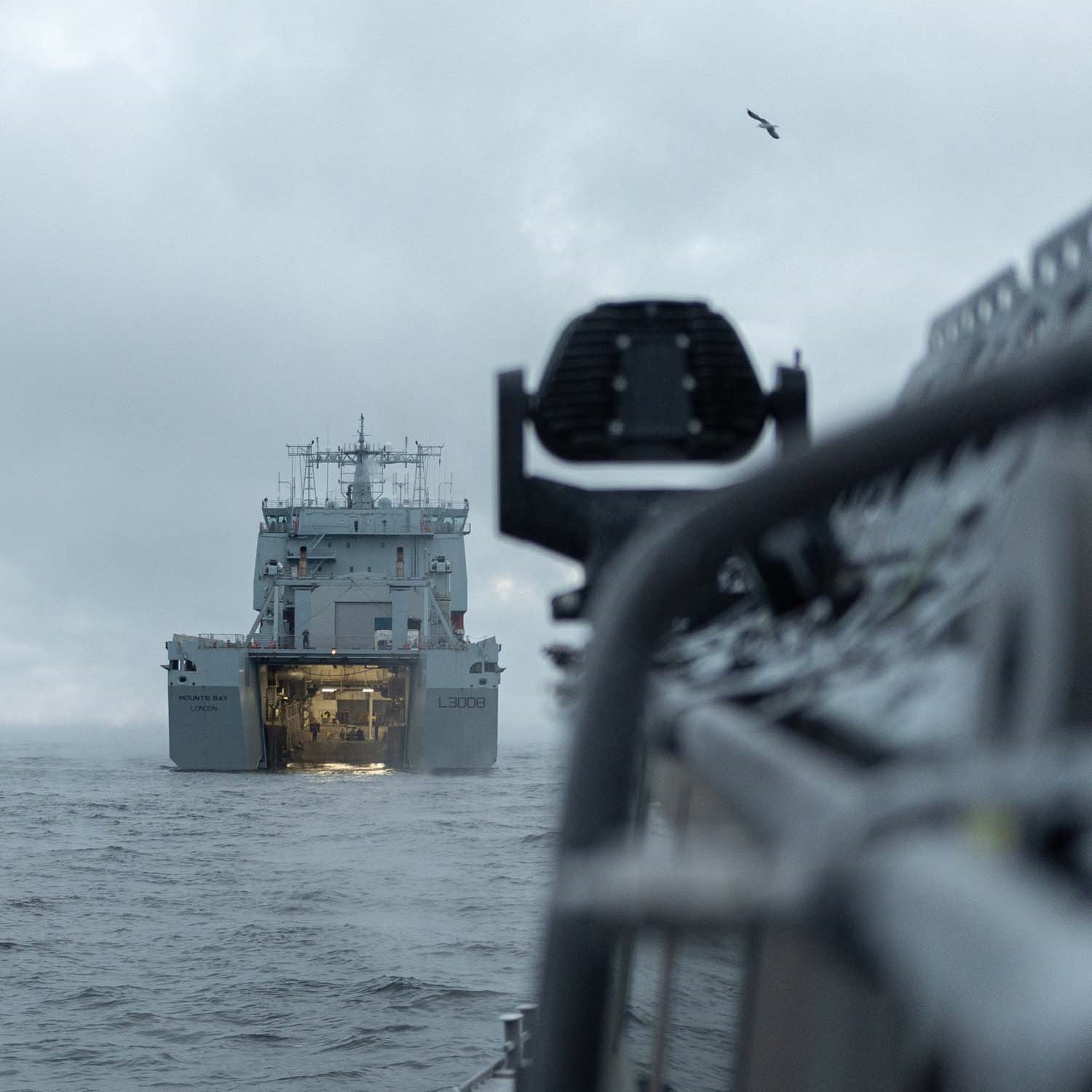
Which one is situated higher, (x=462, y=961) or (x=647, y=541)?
(x=647, y=541)

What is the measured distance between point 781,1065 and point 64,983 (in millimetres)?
15077

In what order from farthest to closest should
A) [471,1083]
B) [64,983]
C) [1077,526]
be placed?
1. [64,983]
2. [471,1083]
3. [1077,526]

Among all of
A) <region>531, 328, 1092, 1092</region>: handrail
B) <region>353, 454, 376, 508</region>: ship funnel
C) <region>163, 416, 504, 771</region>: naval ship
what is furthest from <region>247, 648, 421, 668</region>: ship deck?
<region>531, 328, 1092, 1092</region>: handrail

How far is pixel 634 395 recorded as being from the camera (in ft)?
12.3

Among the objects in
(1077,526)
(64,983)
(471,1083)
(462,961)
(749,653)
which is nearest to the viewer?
(1077,526)

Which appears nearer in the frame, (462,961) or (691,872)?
(691,872)

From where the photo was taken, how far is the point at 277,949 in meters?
16.6

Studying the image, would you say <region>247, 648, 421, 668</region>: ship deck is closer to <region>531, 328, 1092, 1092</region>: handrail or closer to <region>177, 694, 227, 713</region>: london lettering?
<region>177, 694, 227, 713</region>: london lettering

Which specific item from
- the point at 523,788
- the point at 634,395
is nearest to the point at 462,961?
the point at 634,395

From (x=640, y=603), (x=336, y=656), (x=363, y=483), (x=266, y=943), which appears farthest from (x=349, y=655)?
(x=640, y=603)

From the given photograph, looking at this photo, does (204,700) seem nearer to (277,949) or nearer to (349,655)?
(349,655)

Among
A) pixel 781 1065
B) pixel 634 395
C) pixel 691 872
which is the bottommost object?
pixel 781 1065

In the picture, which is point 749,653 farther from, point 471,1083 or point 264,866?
point 264,866

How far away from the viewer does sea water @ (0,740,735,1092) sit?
11.6 metres
